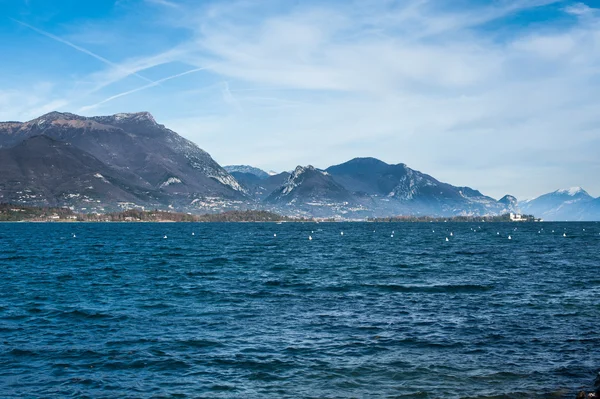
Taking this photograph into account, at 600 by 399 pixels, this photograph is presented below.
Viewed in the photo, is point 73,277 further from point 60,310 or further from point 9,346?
point 9,346

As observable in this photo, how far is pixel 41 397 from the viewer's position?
74.9ft

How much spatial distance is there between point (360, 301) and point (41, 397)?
30.0 meters

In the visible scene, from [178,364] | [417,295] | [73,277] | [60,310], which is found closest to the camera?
[178,364]

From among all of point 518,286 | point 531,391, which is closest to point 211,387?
point 531,391

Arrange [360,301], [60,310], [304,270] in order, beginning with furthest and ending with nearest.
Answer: [304,270], [360,301], [60,310]

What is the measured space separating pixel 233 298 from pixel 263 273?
21837 millimetres

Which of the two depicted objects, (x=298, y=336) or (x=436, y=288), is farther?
(x=436, y=288)

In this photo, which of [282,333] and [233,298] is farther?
[233,298]

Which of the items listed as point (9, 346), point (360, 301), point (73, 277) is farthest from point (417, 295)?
point (73, 277)

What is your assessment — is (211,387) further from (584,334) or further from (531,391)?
(584,334)

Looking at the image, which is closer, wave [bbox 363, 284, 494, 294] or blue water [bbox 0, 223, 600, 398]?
blue water [bbox 0, 223, 600, 398]

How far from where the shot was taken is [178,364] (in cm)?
2769

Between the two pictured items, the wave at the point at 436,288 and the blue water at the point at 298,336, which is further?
the wave at the point at 436,288

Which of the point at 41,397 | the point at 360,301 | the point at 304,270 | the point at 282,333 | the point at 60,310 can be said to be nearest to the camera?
the point at 41,397
